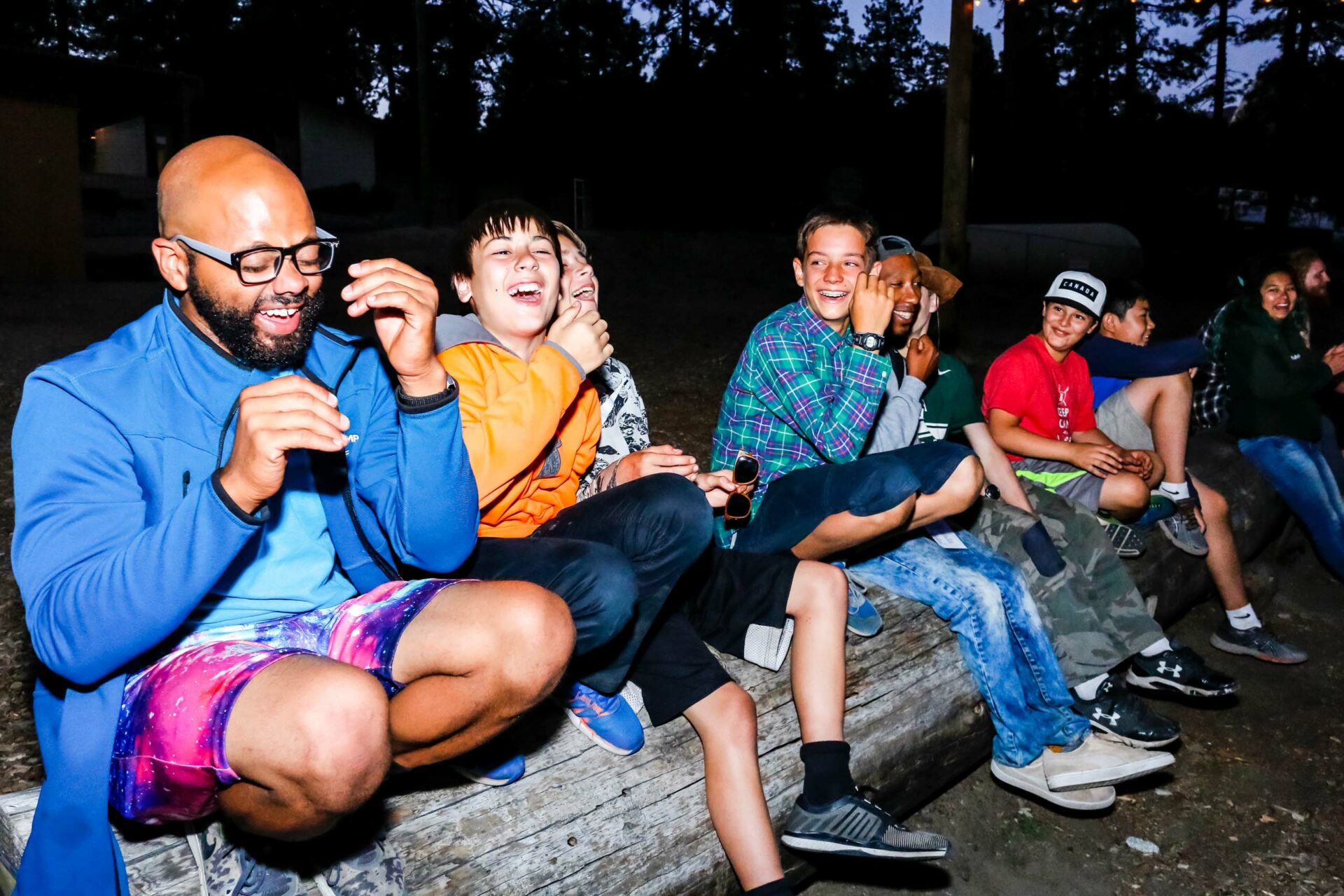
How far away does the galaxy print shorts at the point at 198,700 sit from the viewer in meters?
1.76

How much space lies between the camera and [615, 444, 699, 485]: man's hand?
289cm

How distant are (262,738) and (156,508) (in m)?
0.54

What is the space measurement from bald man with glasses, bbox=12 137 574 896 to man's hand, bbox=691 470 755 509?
92 cm

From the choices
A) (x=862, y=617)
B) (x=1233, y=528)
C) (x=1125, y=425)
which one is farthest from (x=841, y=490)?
(x=1233, y=528)

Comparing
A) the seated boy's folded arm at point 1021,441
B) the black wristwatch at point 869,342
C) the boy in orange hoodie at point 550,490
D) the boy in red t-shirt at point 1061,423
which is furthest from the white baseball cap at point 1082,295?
the boy in orange hoodie at point 550,490

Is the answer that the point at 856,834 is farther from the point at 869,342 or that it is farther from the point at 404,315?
the point at 404,315

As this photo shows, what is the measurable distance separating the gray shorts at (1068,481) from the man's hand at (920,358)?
3.12 ft

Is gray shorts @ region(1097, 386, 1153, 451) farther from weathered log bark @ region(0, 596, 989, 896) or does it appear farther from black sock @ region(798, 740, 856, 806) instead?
black sock @ region(798, 740, 856, 806)

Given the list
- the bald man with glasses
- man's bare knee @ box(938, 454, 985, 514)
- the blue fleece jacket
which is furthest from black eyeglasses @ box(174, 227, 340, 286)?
man's bare knee @ box(938, 454, 985, 514)

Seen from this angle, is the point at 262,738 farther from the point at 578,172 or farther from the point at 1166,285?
the point at 578,172

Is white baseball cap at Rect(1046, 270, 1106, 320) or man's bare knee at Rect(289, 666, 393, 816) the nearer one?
man's bare knee at Rect(289, 666, 393, 816)

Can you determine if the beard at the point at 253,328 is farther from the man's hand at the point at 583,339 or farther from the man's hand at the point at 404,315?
the man's hand at the point at 583,339

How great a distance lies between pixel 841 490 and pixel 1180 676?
1832mm

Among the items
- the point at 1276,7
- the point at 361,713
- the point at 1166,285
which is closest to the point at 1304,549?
the point at 361,713
